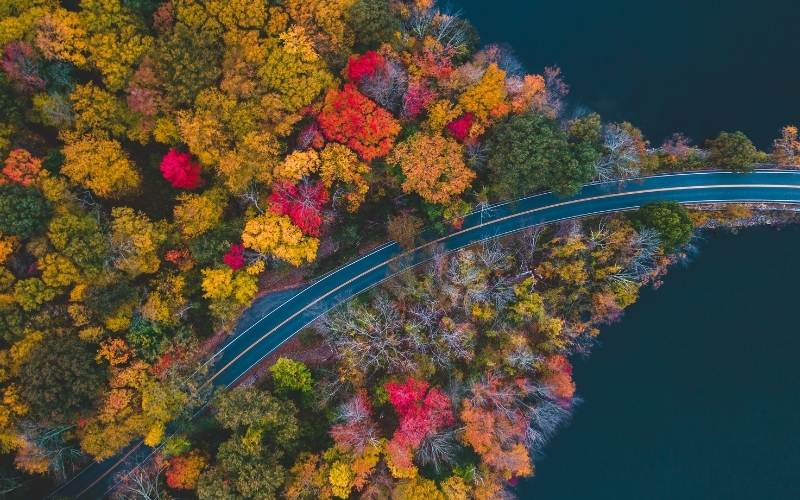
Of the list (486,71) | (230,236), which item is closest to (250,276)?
(230,236)

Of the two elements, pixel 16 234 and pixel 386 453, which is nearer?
pixel 16 234

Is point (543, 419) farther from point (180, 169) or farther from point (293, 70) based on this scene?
point (180, 169)

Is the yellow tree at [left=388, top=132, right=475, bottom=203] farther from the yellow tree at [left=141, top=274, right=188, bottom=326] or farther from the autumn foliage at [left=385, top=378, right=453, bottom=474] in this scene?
the yellow tree at [left=141, top=274, right=188, bottom=326]

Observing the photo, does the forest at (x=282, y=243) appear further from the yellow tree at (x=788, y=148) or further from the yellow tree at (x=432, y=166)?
the yellow tree at (x=788, y=148)

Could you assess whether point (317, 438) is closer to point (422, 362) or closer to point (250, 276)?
point (422, 362)

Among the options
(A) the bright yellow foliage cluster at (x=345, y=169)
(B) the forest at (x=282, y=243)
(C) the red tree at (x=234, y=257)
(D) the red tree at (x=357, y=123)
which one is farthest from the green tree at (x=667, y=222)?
(C) the red tree at (x=234, y=257)

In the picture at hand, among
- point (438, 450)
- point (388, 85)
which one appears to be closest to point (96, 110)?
point (388, 85)

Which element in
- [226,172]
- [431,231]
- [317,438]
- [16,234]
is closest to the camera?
[16,234]
